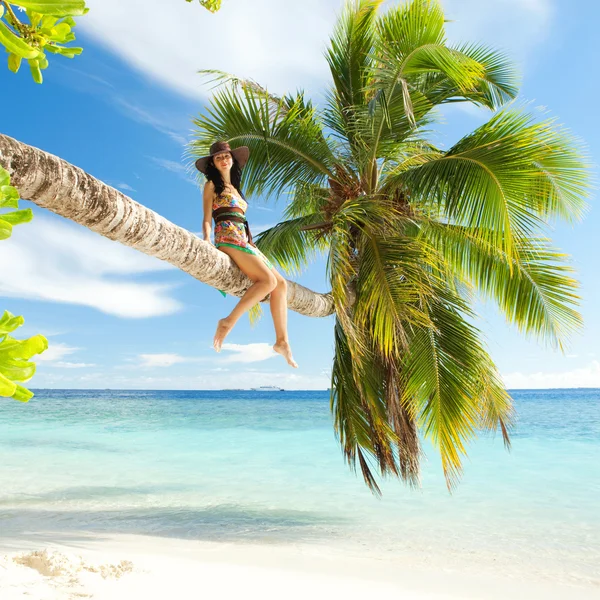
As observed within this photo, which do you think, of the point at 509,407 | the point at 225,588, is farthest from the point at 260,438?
the point at 225,588

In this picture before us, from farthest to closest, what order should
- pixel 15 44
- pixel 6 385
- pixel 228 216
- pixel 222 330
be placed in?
pixel 228 216 → pixel 222 330 → pixel 15 44 → pixel 6 385

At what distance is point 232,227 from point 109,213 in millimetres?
1271

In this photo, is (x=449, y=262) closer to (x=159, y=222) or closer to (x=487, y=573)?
(x=487, y=573)

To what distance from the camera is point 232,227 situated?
12.2 ft

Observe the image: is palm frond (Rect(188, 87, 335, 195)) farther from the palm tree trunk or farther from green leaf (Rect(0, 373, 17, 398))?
green leaf (Rect(0, 373, 17, 398))

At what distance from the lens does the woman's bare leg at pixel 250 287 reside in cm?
354

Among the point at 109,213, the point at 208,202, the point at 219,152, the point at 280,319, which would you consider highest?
the point at 219,152

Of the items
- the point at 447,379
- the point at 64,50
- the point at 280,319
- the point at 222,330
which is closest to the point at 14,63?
the point at 64,50

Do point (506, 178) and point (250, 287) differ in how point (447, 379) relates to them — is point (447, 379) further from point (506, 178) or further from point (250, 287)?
point (250, 287)

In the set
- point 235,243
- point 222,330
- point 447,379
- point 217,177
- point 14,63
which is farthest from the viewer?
point 447,379

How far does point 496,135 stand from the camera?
4988 millimetres

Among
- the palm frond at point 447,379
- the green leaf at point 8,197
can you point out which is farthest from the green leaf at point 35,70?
the palm frond at point 447,379

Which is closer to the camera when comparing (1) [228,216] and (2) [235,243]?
(2) [235,243]

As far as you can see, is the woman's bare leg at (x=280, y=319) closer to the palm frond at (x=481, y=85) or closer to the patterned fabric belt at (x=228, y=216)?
the patterned fabric belt at (x=228, y=216)
